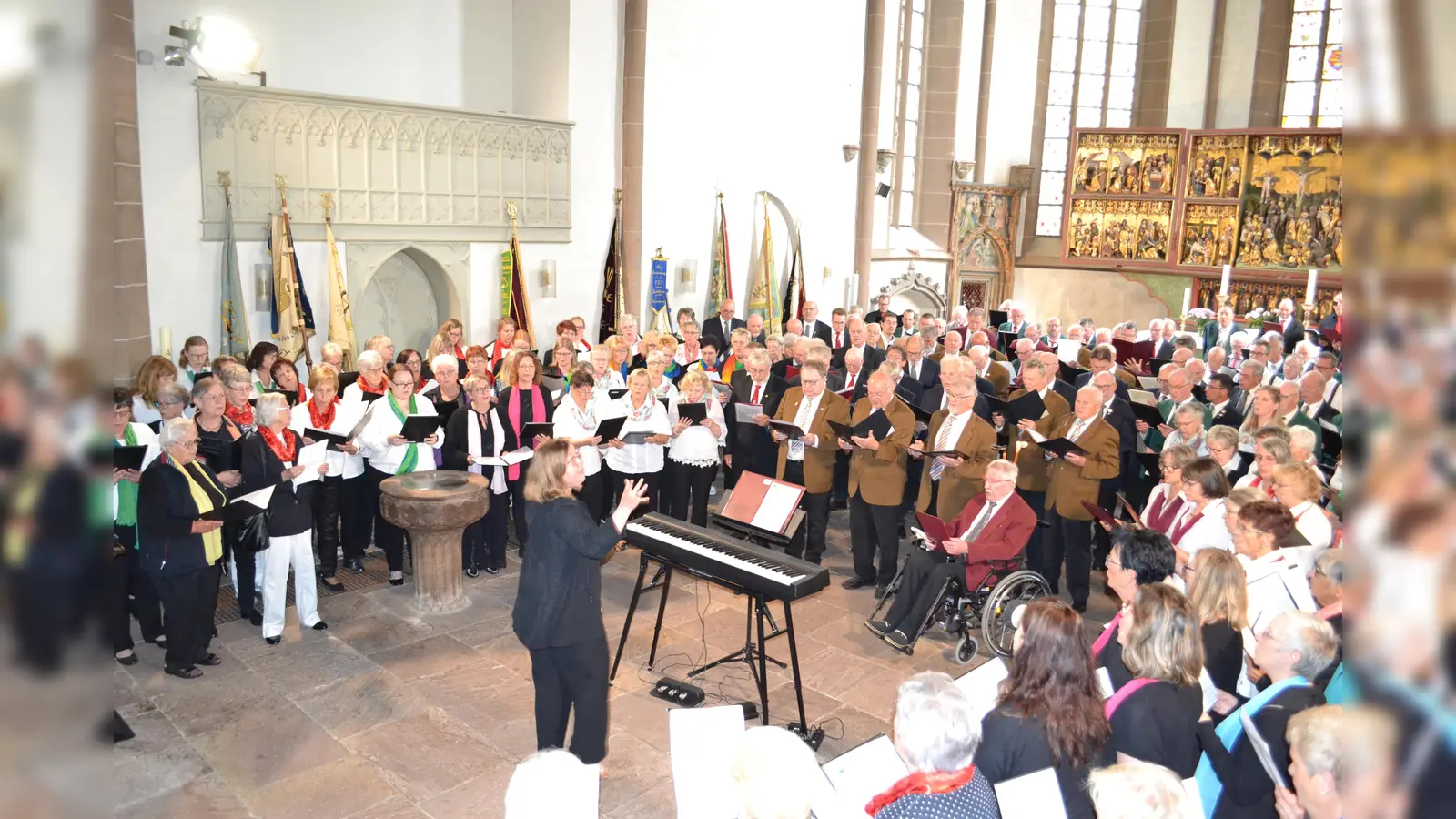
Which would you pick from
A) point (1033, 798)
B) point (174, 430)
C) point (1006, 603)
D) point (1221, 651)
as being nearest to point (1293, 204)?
point (1006, 603)

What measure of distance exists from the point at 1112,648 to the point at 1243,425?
3.84m

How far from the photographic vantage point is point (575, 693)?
441 cm

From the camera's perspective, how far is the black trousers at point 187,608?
17.7 feet

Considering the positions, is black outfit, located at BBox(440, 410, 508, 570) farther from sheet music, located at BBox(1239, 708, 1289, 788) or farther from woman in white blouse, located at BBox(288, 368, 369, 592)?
sheet music, located at BBox(1239, 708, 1289, 788)

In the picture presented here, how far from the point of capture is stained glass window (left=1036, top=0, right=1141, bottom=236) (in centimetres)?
2105

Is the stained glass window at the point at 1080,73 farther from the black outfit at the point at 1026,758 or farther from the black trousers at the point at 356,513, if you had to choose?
the black outfit at the point at 1026,758

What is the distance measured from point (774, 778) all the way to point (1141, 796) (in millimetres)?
908

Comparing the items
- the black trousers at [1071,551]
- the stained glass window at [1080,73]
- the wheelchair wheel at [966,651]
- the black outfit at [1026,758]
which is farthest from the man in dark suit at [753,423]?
the stained glass window at [1080,73]

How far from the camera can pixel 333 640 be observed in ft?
20.3

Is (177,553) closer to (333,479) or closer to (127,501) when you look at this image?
(127,501)

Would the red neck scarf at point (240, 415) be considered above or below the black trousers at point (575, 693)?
above

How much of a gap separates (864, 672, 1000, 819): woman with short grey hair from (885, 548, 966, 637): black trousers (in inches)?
127

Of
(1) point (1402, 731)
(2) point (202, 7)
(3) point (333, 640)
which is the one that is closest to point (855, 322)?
(3) point (333, 640)

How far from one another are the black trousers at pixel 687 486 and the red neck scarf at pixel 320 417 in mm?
2482
